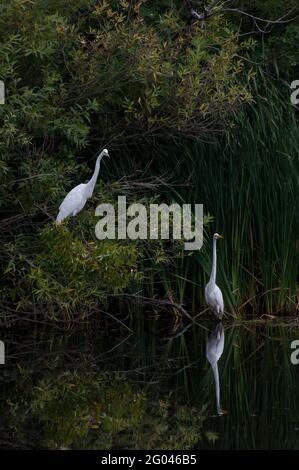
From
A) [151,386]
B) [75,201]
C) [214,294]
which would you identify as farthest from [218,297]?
[151,386]

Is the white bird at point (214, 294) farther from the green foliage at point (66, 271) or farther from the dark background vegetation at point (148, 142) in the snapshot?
the green foliage at point (66, 271)

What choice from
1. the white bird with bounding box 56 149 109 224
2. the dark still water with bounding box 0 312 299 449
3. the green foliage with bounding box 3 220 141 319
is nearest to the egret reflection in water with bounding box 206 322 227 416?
the dark still water with bounding box 0 312 299 449

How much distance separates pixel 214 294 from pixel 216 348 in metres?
0.89

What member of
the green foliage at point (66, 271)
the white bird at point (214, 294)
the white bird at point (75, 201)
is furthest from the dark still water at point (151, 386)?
the white bird at point (75, 201)

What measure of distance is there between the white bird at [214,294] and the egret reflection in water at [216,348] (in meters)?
0.19

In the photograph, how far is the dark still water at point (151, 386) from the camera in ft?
23.0

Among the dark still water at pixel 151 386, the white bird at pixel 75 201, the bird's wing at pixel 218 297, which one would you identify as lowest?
the dark still water at pixel 151 386

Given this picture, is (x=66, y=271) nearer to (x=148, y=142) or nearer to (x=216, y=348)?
(x=216, y=348)

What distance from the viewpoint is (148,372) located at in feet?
29.5

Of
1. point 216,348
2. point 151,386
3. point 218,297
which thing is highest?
point 218,297

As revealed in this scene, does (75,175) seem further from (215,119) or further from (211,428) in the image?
(211,428)

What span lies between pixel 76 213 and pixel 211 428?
3309 mm

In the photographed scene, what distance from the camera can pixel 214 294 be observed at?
1072 cm

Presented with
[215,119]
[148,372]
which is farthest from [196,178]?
[148,372]
